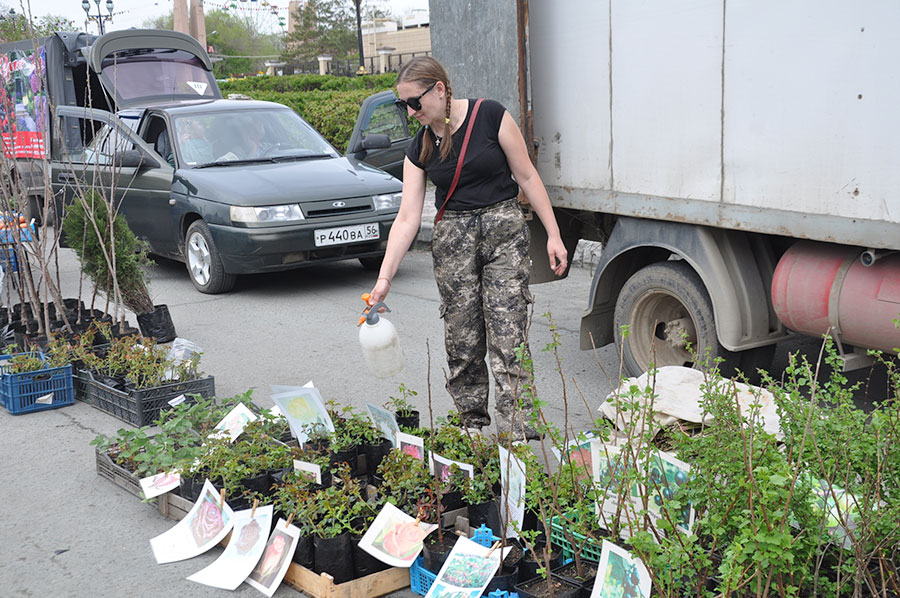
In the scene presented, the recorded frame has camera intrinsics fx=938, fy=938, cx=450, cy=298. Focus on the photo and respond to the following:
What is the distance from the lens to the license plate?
8969mm

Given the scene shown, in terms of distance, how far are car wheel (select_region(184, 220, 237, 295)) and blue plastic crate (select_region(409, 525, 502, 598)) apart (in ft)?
20.4

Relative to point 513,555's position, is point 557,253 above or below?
above

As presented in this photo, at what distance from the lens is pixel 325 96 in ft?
76.2

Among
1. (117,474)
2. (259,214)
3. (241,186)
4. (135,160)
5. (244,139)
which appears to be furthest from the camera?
(244,139)

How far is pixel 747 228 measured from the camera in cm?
488

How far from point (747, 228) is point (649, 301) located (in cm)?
106

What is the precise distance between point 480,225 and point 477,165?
0.28 meters

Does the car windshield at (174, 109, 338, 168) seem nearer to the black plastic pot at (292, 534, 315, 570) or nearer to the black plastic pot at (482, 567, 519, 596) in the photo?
the black plastic pot at (292, 534, 315, 570)

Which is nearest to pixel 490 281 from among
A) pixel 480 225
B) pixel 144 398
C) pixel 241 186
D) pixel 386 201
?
pixel 480 225

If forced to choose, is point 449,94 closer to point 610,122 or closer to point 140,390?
point 610,122

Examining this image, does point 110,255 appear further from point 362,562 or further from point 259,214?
point 362,562

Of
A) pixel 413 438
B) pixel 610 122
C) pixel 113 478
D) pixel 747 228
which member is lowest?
pixel 113 478

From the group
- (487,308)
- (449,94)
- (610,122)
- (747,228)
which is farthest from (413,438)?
(610,122)

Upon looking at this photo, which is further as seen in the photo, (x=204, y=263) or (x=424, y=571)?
(x=204, y=263)
